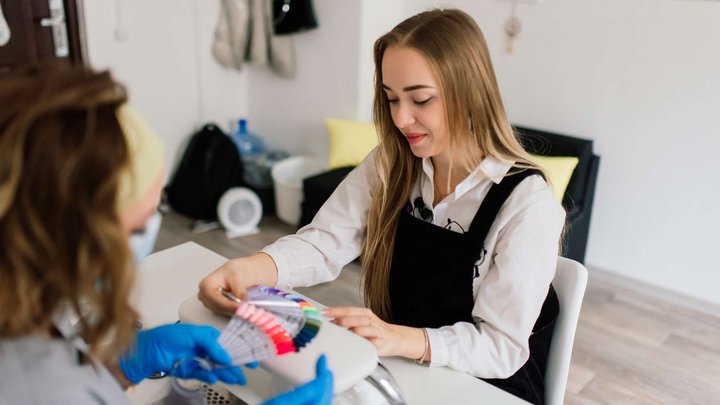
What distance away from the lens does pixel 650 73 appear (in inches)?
101

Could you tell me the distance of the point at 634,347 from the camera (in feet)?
7.91

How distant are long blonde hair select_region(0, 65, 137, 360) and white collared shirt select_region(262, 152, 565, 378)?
0.61m

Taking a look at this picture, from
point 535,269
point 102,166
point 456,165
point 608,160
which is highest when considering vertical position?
point 102,166

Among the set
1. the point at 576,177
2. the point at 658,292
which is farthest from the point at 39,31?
the point at 658,292

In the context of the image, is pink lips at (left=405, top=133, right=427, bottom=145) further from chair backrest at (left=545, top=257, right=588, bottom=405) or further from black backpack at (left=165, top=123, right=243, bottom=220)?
black backpack at (left=165, top=123, right=243, bottom=220)

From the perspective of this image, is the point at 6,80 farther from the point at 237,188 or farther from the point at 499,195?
the point at 237,188

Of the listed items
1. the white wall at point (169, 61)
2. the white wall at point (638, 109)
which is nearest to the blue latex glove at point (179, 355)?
the white wall at point (638, 109)

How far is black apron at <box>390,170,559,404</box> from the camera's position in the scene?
1202 mm

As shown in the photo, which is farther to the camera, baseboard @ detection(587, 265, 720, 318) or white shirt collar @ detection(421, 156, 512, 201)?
baseboard @ detection(587, 265, 720, 318)

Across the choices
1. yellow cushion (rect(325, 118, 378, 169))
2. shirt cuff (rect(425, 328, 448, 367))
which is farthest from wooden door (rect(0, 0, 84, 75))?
shirt cuff (rect(425, 328, 448, 367))

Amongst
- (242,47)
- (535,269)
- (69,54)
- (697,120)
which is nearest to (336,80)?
(242,47)

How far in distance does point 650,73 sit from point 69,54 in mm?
2593

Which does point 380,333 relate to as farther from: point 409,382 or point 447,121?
point 447,121

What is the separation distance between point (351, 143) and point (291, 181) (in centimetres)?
44
